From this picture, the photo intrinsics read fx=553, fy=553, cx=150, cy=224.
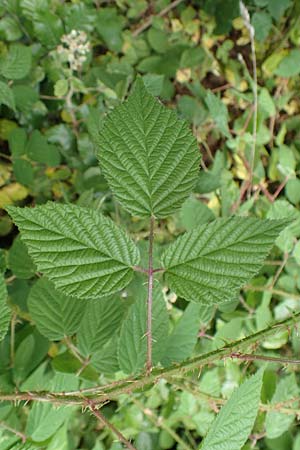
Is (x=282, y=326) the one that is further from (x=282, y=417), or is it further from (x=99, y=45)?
(x=99, y=45)

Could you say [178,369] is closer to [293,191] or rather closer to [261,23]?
[293,191]

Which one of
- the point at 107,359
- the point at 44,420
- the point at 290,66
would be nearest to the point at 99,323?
the point at 107,359

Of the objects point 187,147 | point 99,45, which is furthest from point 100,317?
point 99,45

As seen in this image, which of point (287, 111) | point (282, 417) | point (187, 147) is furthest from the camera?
point (287, 111)

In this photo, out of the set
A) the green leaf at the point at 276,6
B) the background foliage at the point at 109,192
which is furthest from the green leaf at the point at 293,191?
the green leaf at the point at 276,6

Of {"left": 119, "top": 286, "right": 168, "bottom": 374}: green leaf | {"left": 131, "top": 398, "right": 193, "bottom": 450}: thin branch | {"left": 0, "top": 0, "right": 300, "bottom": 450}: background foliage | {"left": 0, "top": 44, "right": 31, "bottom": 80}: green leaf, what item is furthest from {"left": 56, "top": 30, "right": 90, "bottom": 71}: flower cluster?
{"left": 131, "top": 398, "right": 193, "bottom": 450}: thin branch

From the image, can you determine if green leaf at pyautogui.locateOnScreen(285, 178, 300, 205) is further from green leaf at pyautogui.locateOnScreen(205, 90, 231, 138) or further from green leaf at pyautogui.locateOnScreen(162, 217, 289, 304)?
green leaf at pyautogui.locateOnScreen(162, 217, 289, 304)

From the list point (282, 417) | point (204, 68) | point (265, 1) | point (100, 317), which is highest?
point (265, 1)

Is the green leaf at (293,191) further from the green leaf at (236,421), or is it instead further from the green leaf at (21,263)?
the green leaf at (236,421)
